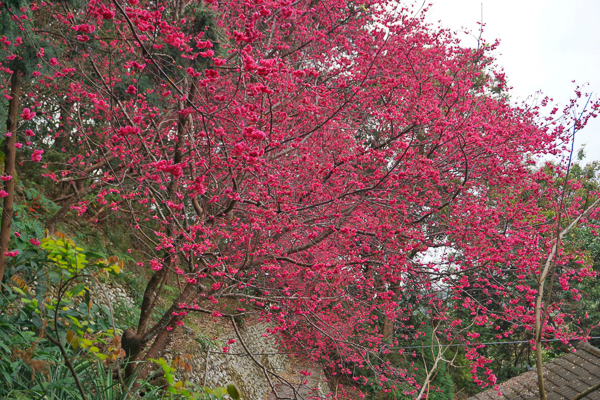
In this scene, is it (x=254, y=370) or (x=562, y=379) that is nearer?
(x=562, y=379)

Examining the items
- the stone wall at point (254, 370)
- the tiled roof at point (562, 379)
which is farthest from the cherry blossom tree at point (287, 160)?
the stone wall at point (254, 370)

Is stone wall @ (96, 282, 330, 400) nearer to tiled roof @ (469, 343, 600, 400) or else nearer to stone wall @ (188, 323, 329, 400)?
stone wall @ (188, 323, 329, 400)

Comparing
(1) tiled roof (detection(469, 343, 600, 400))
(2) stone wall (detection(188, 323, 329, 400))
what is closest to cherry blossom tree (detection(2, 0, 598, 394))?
(1) tiled roof (detection(469, 343, 600, 400))

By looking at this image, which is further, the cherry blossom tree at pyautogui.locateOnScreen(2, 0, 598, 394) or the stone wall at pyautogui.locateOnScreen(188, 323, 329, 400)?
the stone wall at pyautogui.locateOnScreen(188, 323, 329, 400)

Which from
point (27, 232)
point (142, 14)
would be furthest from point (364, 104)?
point (27, 232)

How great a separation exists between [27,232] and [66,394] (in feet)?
8.59

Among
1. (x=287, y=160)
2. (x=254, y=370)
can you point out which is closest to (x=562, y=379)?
(x=287, y=160)

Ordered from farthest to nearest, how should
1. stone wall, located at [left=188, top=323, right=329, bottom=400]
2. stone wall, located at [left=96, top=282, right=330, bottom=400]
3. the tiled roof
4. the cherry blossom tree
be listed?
stone wall, located at [left=188, top=323, right=329, bottom=400] → stone wall, located at [left=96, top=282, right=330, bottom=400] → the tiled roof → the cherry blossom tree

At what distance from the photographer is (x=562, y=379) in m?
6.09

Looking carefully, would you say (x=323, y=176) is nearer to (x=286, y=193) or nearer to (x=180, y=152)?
(x=286, y=193)

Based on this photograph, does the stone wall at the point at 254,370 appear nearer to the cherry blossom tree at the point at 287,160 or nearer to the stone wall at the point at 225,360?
the stone wall at the point at 225,360

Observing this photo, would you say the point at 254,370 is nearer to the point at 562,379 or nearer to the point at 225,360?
the point at 225,360

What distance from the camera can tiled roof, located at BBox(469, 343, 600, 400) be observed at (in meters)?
5.81

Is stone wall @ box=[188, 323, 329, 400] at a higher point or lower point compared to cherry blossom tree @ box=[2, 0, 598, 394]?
lower
